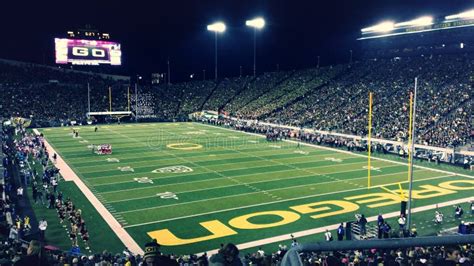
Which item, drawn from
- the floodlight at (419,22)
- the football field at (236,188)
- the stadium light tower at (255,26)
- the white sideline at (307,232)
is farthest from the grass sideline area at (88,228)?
the floodlight at (419,22)

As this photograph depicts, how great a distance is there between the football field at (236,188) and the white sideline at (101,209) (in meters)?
0.27

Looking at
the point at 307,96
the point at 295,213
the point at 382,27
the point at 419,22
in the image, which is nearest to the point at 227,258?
the point at 295,213

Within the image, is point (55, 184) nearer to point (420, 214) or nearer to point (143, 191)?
point (143, 191)

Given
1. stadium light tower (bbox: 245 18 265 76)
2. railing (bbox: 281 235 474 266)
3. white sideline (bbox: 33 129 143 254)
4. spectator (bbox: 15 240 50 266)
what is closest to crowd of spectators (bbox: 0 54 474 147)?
stadium light tower (bbox: 245 18 265 76)

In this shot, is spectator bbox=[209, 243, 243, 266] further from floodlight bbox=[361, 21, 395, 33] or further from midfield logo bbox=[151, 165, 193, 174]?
floodlight bbox=[361, 21, 395, 33]

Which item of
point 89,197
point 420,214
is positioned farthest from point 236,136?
point 420,214

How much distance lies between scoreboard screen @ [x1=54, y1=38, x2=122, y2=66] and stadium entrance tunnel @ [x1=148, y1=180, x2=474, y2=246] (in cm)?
4311

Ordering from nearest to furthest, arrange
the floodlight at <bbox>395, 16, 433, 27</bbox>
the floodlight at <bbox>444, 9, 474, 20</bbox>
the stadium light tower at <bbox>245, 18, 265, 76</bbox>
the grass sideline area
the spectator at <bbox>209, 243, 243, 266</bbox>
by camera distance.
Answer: the spectator at <bbox>209, 243, 243, 266</bbox>, the grass sideline area, the floodlight at <bbox>444, 9, 474, 20</bbox>, the floodlight at <bbox>395, 16, 433, 27</bbox>, the stadium light tower at <bbox>245, 18, 265, 76</bbox>

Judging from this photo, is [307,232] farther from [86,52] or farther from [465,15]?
[86,52]

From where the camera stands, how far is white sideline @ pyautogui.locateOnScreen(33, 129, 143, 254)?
47.0 ft

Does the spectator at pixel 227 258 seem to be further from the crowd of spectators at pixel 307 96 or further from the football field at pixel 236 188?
the crowd of spectators at pixel 307 96

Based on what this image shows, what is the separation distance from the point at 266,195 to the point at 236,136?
21543 mm

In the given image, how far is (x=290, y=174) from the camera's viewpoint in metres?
24.3

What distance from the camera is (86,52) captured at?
54.4 metres
